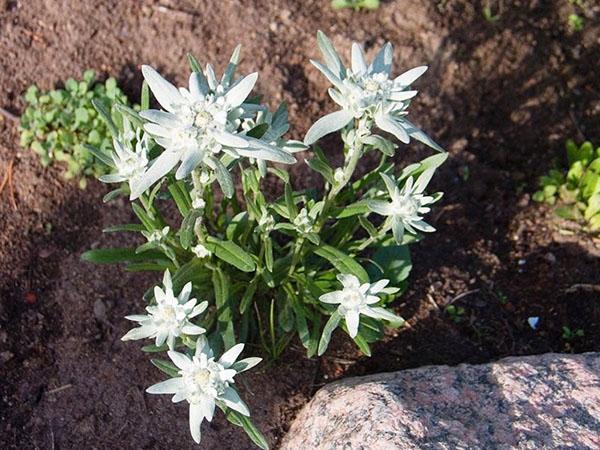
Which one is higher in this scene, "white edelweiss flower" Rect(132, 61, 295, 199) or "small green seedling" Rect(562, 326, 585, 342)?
"white edelweiss flower" Rect(132, 61, 295, 199)

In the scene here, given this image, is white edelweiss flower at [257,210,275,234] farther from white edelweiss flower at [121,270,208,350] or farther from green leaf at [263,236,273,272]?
white edelweiss flower at [121,270,208,350]

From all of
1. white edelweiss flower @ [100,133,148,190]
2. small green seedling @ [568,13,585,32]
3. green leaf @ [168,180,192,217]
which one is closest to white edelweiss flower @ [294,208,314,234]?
green leaf @ [168,180,192,217]

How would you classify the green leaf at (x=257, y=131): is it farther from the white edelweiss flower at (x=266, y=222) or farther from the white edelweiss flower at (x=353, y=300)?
the white edelweiss flower at (x=353, y=300)

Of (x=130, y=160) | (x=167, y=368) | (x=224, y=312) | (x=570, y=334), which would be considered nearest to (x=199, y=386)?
(x=167, y=368)

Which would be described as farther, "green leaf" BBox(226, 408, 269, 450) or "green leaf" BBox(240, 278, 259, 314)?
"green leaf" BBox(240, 278, 259, 314)

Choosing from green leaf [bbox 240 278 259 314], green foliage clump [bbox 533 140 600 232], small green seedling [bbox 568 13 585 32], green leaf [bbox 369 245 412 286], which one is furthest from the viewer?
small green seedling [bbox 568 13 585 32]

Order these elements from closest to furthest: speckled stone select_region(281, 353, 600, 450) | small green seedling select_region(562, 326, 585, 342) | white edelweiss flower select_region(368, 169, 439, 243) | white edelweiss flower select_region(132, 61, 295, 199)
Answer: white edelweiss flower select_region(132, 61, 295, 199), speckled stone select_region(281, 353, 600, 450), white edelweiss flower select_region(368, 169, 439, 243), small green seedling select_region(562, 326, 585, 342)

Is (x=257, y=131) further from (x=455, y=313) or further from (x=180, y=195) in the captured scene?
(x=455, y=313)

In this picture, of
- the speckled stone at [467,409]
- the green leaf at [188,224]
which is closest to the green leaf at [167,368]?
the green leaf at [188,224]
